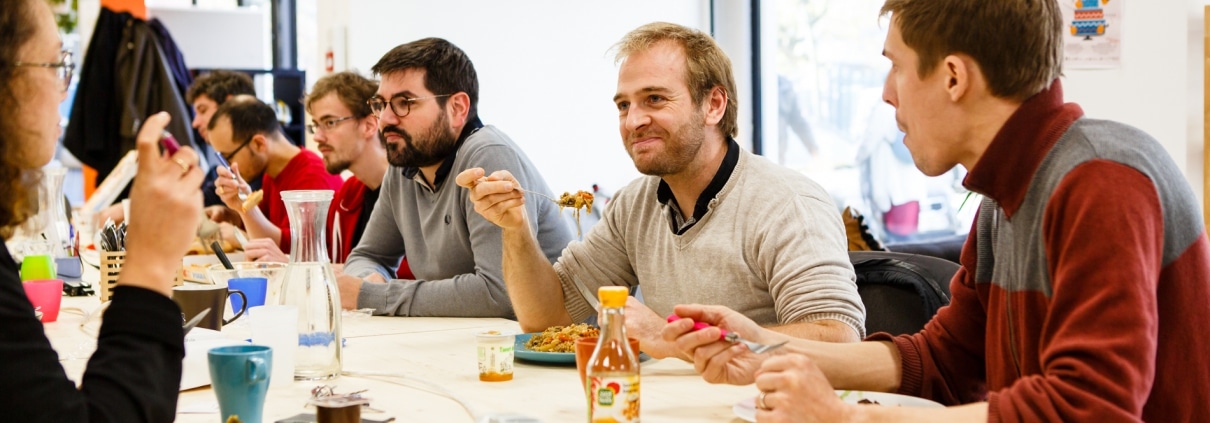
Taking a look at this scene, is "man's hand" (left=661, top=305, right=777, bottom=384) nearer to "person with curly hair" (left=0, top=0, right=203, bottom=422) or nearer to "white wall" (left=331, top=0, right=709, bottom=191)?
"person with curly hair" (left=0, top=0, right=203, bottom=422)

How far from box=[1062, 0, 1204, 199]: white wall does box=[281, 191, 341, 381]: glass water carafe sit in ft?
7.89

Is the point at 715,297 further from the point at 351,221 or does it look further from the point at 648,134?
the point at 351,221

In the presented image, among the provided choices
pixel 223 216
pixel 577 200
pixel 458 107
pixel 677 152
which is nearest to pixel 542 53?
pixel 223 216

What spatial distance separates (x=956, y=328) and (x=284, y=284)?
3.56 feet

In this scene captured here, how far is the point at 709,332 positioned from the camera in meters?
1.58

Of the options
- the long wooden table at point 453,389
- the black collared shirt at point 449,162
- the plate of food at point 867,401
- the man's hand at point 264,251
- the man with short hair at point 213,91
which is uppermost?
the man with short hair at point 213,91

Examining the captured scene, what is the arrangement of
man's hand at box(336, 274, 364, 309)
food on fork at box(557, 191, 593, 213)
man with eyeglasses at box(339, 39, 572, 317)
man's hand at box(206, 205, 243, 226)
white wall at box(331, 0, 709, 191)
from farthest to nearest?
white wall at box(331, 0, 709, 191), man's hand at box(206, 205, 243, 226), man with eyeglasses at box(339, 39, 572, 317), man's hand at box(336, 274, 364, 309), food on fork at box(557, 191, 593, 213)

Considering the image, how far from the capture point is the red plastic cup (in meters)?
2.46

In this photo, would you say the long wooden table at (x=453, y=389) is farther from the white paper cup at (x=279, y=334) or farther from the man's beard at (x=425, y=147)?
the man's beard at (x=425, y=147)

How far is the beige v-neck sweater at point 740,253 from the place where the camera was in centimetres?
202

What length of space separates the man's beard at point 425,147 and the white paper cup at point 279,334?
135cm

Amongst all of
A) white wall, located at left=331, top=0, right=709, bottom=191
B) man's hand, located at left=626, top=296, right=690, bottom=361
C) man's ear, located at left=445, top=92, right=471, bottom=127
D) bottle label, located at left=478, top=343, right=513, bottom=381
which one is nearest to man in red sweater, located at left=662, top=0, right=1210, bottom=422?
man's hand, located at left=626, top=296, right=690, bottom=361

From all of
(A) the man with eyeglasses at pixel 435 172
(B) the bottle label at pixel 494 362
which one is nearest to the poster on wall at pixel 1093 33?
(A) the man with eyeglasses at pixel 435 172

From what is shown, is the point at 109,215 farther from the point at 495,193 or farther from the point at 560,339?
the point at 560,339
